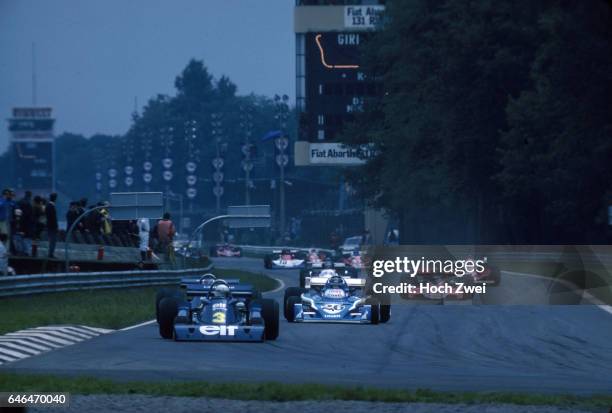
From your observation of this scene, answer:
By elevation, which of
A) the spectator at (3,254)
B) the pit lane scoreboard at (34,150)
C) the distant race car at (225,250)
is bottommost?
the distant race car at (225,250)

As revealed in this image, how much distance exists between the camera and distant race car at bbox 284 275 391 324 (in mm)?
22000

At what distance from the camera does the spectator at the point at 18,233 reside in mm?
26031

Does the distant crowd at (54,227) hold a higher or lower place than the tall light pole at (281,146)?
lower

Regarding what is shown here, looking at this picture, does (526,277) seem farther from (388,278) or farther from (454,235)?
(454,235)

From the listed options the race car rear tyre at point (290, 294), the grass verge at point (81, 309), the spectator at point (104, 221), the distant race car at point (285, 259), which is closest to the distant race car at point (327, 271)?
the race car rear tyre at point (290, 294)

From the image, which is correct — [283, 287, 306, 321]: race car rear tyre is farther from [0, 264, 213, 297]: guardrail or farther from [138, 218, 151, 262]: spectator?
[138, 218, 151, 262]: spectator

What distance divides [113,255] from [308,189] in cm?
1801

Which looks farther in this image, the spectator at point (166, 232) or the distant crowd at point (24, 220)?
the spectator at point (166, 232)

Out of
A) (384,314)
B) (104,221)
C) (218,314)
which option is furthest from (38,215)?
(218,314)

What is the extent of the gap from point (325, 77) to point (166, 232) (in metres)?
14.1

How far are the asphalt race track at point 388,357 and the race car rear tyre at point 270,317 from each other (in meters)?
0.18

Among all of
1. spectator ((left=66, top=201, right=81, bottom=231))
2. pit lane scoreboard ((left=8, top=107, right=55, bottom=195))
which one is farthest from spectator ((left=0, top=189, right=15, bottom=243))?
pit lane scoreboard ((left=8, top=107, right=55, bottom=195))

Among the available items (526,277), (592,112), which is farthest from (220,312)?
(592,112)

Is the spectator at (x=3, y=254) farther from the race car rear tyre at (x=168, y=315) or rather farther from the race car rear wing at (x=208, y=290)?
the race car rear tyre at (x=168, y=315)
